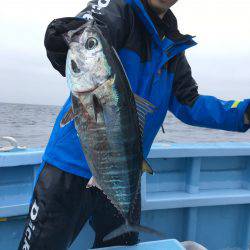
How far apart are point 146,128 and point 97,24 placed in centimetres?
106

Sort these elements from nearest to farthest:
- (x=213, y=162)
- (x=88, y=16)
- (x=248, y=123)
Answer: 1. (x=88, y=16)
2. (x=248, y=123)
3. (x=213, y=162)

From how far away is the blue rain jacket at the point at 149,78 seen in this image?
2.45 m

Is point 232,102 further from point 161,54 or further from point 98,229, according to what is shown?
point 98,229

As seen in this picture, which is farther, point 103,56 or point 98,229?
point 98,229

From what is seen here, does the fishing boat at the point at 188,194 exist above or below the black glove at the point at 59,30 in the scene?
below

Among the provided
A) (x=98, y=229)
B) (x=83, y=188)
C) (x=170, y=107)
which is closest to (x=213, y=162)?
(x=170, y=107)

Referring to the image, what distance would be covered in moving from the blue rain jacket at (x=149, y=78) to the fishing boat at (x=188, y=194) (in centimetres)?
93

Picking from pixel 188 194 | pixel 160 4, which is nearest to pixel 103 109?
pixel 160 4

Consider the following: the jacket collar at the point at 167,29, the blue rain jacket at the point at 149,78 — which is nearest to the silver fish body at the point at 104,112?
the blue rain jacket at the point at 149,78

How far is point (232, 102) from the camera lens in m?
2.95

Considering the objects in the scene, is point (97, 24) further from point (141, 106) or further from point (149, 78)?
point (149, 78)

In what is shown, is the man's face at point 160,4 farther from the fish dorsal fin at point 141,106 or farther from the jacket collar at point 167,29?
the fish dorsal fin at point 141,106

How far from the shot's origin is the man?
2607 millimetres

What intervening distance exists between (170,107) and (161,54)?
1.93ft
